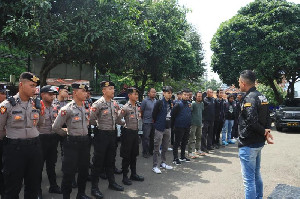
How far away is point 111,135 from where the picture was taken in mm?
4809

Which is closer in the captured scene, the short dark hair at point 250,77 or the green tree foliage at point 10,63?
the short dark hair at point 250,77

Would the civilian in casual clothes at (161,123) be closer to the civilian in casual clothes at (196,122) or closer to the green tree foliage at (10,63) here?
the civilian in casual clothes at (196,122)

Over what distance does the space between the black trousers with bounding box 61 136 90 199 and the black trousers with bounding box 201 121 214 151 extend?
5003mm

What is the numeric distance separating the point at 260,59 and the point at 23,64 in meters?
16.0

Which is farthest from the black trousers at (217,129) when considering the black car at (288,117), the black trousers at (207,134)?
the black car at (288,117)

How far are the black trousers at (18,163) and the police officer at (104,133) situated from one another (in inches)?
51.3

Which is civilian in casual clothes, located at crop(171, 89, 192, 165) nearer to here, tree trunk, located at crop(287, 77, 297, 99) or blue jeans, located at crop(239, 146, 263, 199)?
blue jeans, located at crop(239, 146, 263, 199)

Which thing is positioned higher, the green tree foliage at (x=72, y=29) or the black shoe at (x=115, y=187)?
the green tree foliage at (x=72, y=29)

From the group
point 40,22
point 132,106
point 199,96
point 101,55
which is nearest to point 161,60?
point 101,55

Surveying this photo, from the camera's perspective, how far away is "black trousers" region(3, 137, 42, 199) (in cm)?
336

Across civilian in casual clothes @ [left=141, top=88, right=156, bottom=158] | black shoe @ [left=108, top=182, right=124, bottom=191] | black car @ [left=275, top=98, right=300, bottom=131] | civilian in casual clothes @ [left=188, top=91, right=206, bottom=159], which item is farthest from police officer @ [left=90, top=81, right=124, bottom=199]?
black car @ [left=275, top=98, right=300, bottom=131]

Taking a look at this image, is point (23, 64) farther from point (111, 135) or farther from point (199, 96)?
point (111, 135)

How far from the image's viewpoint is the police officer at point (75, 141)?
159 inches

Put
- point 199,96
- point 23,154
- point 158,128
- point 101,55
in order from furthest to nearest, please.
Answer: point 101,55
point 199,96
point 158,128
point 23,154
